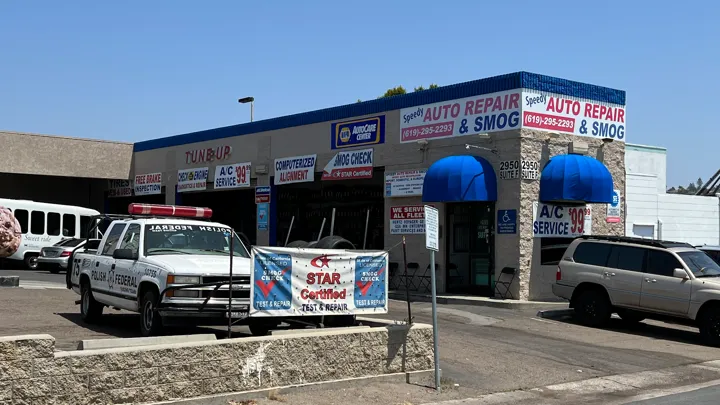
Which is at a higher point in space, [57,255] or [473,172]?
[473,172]

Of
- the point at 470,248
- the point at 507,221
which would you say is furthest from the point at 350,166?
the point at 507,221

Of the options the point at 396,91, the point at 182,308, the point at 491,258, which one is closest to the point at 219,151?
the point at 491,258

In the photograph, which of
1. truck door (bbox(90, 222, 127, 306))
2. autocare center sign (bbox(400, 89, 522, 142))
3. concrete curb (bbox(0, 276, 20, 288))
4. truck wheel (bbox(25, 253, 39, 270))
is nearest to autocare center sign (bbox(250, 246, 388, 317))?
truck door (bbox(90, 222, 127, 306))

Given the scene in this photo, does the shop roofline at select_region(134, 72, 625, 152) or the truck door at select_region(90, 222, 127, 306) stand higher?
the shop roofline at select_region(134, 72, 625, 152)

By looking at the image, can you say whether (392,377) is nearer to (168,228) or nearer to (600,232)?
(168,228)

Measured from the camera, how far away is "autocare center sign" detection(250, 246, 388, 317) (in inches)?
394

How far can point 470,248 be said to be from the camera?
23.1 meters

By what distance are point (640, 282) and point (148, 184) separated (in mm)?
26526

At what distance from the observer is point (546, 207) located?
21781 mm

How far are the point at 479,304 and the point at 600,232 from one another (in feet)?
15.6

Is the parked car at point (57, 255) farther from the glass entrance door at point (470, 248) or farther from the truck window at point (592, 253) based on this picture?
the truck window at point (592, 253)

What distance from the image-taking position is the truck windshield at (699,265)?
54.1 ft

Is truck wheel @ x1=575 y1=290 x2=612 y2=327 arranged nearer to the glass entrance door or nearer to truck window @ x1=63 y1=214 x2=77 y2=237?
the glass entrance door

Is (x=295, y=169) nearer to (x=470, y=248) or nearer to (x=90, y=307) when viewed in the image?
(x=470, y=248)
